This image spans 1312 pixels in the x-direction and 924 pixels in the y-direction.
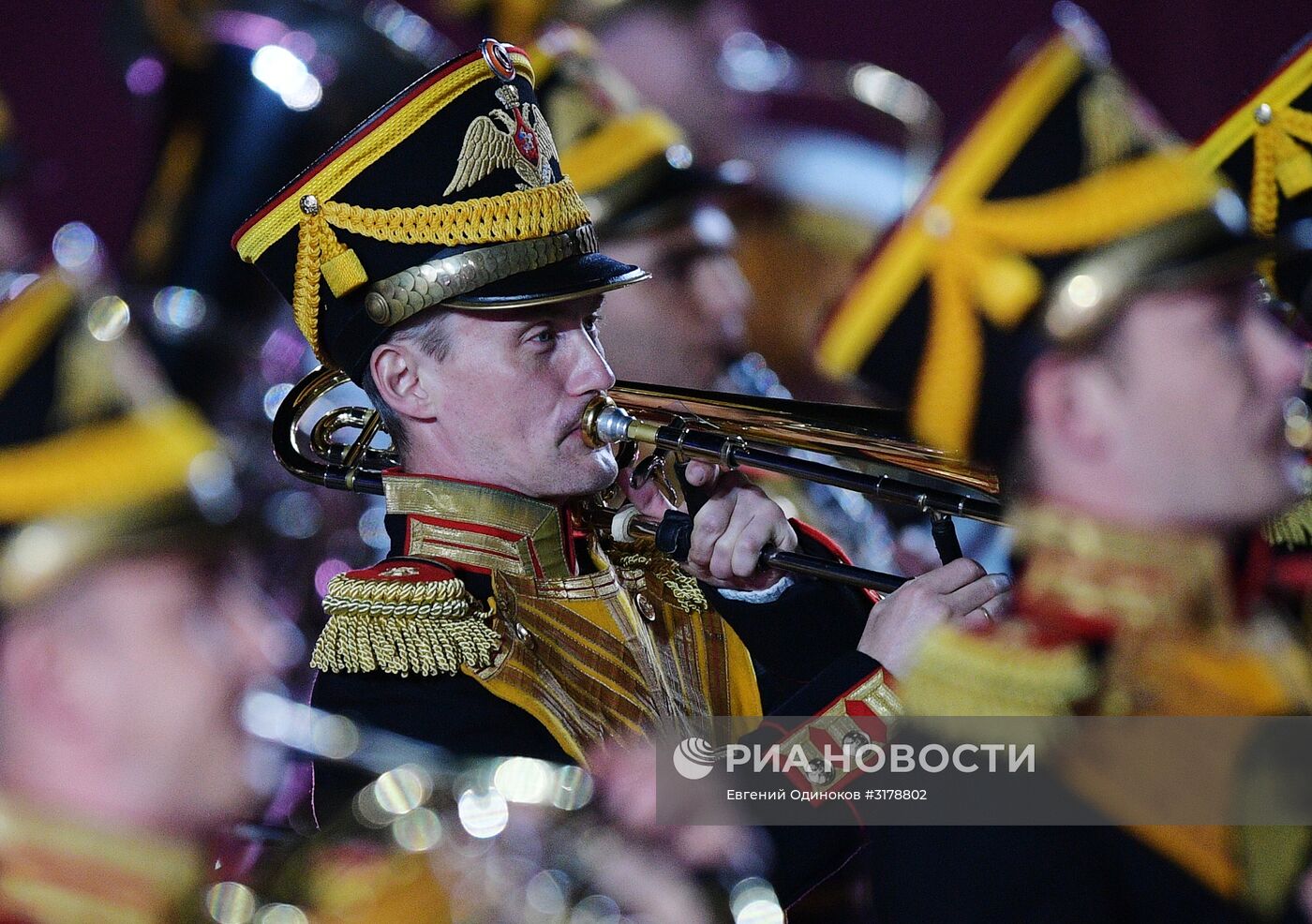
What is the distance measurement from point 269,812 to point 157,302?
94.7 inches

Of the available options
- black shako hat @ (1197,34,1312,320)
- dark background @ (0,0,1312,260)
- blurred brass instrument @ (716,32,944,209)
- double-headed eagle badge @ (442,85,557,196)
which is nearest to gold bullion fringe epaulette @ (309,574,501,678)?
double-headed eagle badge @ (442,85,557,196)

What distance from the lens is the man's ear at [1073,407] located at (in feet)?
5.62

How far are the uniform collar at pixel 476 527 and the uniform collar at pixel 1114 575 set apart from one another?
92 cm

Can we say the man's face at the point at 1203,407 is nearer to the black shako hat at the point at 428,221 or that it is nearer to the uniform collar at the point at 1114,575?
the uniform collar at the point at 1114,575

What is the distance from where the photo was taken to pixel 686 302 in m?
4.31

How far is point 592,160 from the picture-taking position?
14.7 ft

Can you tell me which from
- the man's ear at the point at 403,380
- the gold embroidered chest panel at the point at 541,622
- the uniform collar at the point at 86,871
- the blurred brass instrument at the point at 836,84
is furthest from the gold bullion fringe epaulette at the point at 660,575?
the blurred brass instrument at the point at 836,84

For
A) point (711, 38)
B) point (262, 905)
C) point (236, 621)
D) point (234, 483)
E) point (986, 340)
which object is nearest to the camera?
point (236, 621)

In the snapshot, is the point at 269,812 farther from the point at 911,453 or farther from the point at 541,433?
the point at 911,453

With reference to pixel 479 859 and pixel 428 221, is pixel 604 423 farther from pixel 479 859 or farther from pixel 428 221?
pixel 479 859

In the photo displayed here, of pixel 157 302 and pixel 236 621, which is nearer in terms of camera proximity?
pixel 236 621

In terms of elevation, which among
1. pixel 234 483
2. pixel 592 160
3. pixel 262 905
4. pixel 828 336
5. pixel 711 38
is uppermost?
pixel 711 38

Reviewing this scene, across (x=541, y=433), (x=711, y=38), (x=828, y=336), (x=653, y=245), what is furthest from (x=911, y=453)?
(x=711, y=38)

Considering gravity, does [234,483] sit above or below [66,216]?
below
